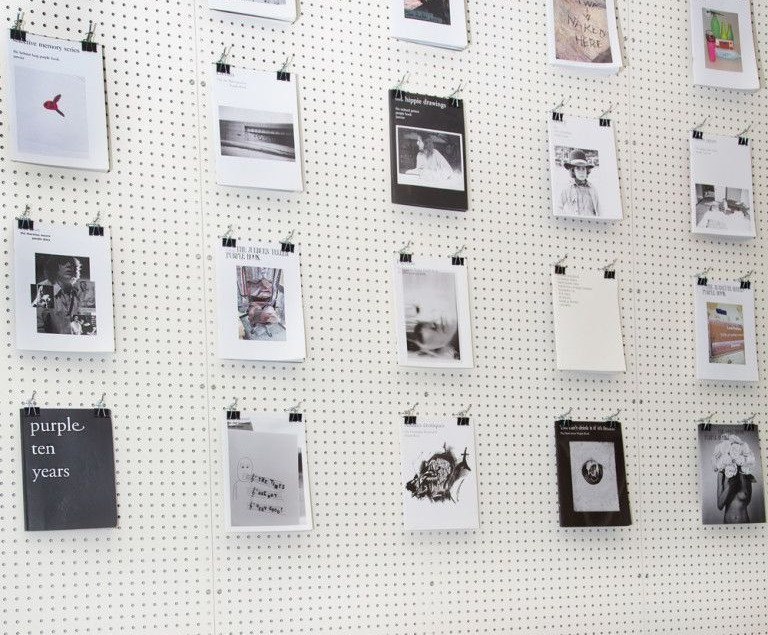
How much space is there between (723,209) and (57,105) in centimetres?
171

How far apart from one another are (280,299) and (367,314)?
0.21 meters

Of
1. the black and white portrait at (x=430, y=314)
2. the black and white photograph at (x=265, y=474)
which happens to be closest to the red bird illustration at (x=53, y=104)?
the black and white photograph at (x=265, y=474)

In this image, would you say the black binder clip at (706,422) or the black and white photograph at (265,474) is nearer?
the black and white photograph at (265,474)

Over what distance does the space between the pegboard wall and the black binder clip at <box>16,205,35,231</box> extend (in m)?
0.02

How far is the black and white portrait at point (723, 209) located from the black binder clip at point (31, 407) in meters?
1.71

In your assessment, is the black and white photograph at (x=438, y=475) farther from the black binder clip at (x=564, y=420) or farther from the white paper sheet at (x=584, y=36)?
the white paper sheet at (x=584, y=36)

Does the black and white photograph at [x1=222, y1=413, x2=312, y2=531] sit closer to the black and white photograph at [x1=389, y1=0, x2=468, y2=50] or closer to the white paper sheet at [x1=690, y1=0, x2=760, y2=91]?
the black and white photograph at [x1=389, y1=0, x2=468, y2=50]

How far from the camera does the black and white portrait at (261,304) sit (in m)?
2.13

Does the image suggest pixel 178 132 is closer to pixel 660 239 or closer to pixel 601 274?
pixel 601 274

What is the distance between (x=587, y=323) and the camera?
8.23 ft

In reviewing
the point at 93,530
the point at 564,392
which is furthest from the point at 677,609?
the point at 93,530

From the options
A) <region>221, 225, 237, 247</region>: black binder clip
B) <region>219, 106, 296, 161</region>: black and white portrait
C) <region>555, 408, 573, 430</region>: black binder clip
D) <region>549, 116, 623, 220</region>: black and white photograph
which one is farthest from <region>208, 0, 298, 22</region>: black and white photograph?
<region>555, 408, 573, 430</region>: black binder clip

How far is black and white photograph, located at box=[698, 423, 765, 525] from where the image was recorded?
102 inches

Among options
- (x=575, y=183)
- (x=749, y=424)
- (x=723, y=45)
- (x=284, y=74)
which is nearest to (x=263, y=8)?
(x=284, y=74)
